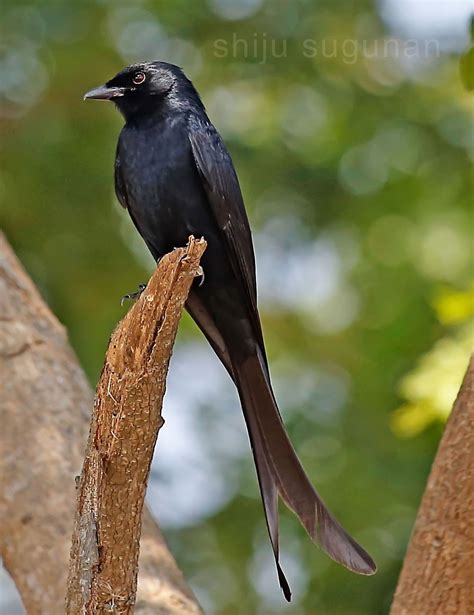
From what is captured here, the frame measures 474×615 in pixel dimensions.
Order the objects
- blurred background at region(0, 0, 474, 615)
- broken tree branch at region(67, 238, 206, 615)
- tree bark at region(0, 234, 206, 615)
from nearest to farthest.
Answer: broken tree branch at region(67, 238, 206, 615)
tree bark at region(0, 234, 206, 615)
blurred background at region(0, 0, 474, 615)

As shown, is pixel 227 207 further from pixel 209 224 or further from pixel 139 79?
pixel 139 79

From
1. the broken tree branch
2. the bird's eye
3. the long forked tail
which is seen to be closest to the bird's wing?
the long forked tail

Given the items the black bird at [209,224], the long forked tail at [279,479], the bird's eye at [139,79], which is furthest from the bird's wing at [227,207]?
the bird's eye at [139,79]

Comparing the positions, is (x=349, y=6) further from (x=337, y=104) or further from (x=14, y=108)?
(x=14, y=108)

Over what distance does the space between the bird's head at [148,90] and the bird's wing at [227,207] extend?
254 mm

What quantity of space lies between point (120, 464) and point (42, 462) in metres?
1.28

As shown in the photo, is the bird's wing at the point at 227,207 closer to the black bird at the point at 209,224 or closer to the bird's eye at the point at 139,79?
the black bird at the point at 209,224

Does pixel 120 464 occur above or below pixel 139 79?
below

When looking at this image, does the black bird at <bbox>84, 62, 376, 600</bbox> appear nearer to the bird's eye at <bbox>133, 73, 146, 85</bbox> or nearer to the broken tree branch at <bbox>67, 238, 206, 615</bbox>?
the bird's eye at <bbox>133, 73, 146, 85</bbox>

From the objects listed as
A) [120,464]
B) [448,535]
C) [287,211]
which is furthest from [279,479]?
[287,211]

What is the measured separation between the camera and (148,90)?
13.9ft

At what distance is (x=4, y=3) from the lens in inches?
253

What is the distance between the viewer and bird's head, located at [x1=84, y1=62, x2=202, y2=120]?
4195mm

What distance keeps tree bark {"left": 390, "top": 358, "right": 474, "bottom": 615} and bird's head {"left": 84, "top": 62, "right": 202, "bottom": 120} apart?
1.52 m
